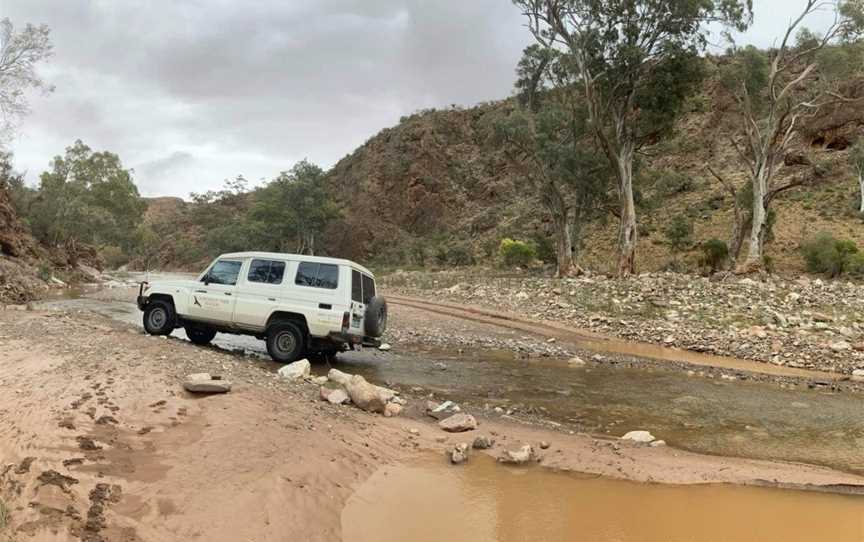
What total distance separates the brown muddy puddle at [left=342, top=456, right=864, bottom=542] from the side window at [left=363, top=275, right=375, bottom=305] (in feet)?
19.6

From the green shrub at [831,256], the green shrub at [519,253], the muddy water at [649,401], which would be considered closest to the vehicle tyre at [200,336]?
the muddy water at [649,401]

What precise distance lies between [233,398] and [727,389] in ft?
29.7

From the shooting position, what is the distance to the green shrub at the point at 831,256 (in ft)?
94.0

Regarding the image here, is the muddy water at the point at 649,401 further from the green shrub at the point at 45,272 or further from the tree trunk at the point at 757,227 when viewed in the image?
the green shrub at the point at 45,272

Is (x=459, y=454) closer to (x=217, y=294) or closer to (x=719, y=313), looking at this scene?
(x=217, y=294)

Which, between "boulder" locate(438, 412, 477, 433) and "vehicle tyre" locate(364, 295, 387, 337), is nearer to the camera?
"boulder" locate(438, 412, 477, 433)

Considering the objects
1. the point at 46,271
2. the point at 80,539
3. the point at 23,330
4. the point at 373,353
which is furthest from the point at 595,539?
the point at 46,271

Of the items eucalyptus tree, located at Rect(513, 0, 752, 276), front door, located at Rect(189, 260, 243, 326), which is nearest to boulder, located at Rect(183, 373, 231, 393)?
front door, located at Rect(189, 260, 243, 326)

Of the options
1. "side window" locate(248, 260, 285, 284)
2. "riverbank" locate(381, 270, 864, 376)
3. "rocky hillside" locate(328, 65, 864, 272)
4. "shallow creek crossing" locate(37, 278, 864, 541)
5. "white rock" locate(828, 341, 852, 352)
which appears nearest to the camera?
"shallow creek crossing" locate(37, 278, 864, 541)

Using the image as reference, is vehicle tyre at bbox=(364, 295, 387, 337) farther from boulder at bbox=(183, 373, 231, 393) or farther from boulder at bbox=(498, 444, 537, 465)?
boulder at bbox=(498, 444, 537, 465)

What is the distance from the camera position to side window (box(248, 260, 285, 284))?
37.8 feet

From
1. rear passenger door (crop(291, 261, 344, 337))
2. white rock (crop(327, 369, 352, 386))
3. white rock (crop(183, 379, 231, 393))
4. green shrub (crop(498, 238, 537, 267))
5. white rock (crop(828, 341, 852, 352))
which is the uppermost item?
green shrub (crop(498, 238, 537, 267))

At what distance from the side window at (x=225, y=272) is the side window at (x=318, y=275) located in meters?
1.40

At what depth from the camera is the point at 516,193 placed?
64.9m
